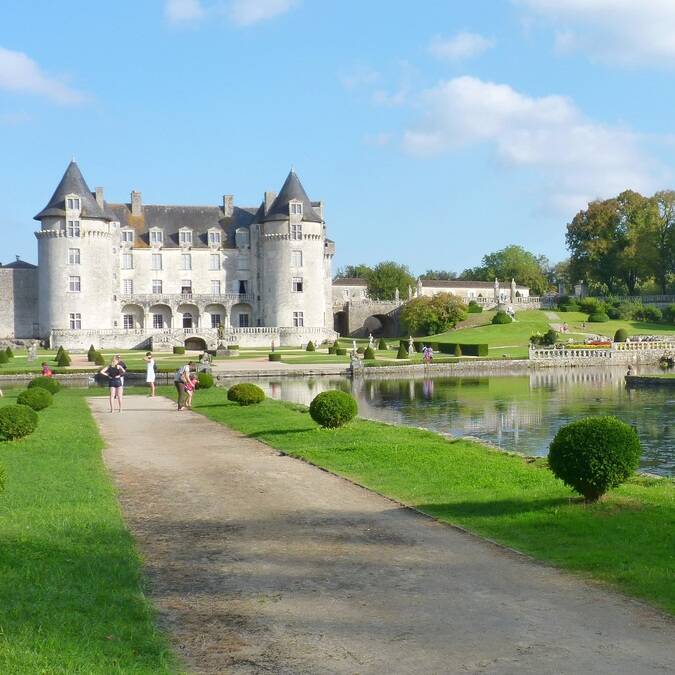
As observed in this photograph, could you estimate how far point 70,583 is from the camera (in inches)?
305

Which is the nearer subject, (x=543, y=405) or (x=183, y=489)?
(x=183, y=489)

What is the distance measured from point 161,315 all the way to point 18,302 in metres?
12.1

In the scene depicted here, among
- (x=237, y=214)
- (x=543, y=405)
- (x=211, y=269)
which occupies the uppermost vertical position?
(x=237, y=214)

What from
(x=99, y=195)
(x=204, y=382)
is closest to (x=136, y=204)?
(x=99, y=195)

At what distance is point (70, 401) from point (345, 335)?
6306 centimetres

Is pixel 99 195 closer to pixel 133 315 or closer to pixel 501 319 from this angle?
pixel 133 315

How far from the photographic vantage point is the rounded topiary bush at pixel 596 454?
1106cm

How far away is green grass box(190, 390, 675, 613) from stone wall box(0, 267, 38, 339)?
61.7 meters

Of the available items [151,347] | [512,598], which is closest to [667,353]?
[151,347]

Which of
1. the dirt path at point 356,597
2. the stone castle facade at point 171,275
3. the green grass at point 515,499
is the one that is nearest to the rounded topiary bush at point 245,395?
the green grass at point 515,499

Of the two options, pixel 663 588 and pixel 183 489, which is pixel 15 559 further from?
pixel 663 588

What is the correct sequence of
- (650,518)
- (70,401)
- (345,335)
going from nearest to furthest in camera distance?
(650,518)
(70,401)
(345,335)

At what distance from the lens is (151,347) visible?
71.5 metres

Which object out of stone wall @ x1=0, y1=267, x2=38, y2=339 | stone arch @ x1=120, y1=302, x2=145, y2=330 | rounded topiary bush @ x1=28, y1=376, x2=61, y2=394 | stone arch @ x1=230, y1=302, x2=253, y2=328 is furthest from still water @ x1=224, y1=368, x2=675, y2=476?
stone wall @ x1=0, y1=267, x2=38, y2=339
